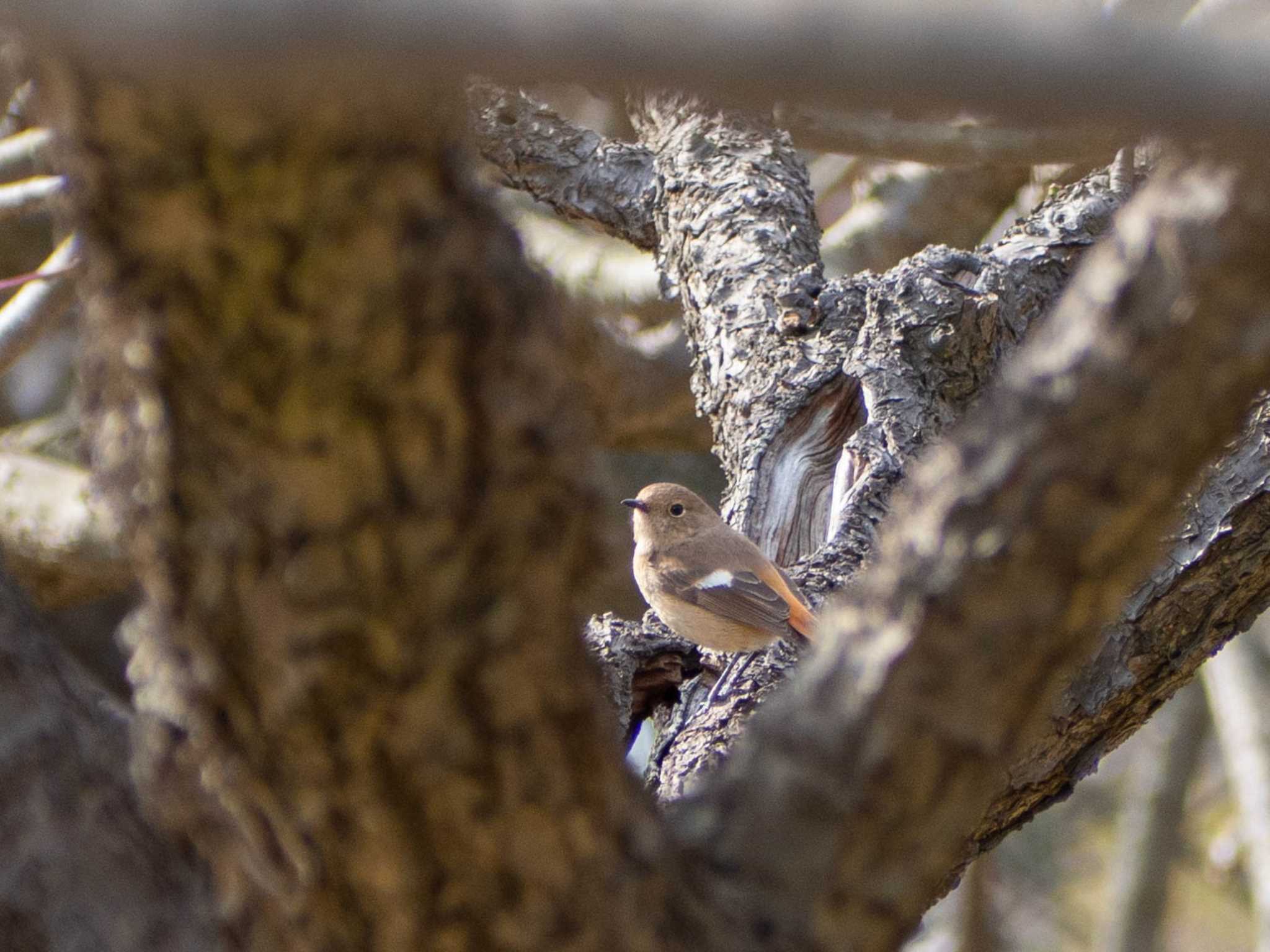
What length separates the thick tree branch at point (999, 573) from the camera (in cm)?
116

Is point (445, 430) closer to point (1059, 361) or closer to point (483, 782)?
point (483, 782)

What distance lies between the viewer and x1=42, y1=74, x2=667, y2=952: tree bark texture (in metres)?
0.97

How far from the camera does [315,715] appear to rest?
112 centimetres

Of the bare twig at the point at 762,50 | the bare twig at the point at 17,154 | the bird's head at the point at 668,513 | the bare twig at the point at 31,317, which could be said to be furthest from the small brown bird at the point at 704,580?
the bare twig at the point at 762,50

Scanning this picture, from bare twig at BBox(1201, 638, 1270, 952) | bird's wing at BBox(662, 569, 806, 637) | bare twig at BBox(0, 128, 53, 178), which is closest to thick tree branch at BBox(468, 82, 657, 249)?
bird's wing at BBox(662, 569, 806, 637)

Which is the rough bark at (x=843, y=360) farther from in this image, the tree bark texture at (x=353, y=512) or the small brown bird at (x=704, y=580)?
the tree bark texture at (x=353, y=512)

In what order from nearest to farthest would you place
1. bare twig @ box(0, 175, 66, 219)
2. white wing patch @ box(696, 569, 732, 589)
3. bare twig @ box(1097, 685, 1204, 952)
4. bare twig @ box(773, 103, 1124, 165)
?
bare twig @ box(773, 103, 1124, 165) < bare twig @ box(0, 175, 66, 219) < white wing patch @ box(696, 569, 732, 589) < bare twig @ box(1097, 685, 1204, 952)

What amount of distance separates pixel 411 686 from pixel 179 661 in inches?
8.7

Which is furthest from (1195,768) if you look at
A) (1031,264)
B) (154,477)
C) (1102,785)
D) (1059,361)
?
(154,477)

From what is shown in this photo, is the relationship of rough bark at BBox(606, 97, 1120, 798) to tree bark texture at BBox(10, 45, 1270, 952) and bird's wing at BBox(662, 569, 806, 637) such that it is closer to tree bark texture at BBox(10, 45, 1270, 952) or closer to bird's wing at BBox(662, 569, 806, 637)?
bird's wing at BBox(662, 569, 806, 637)

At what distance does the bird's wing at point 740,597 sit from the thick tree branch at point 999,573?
3080mm

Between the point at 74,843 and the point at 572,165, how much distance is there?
10.6 ft

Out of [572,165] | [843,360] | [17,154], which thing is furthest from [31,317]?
[843,360]

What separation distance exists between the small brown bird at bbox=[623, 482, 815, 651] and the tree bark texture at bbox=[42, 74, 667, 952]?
8.67 ft
